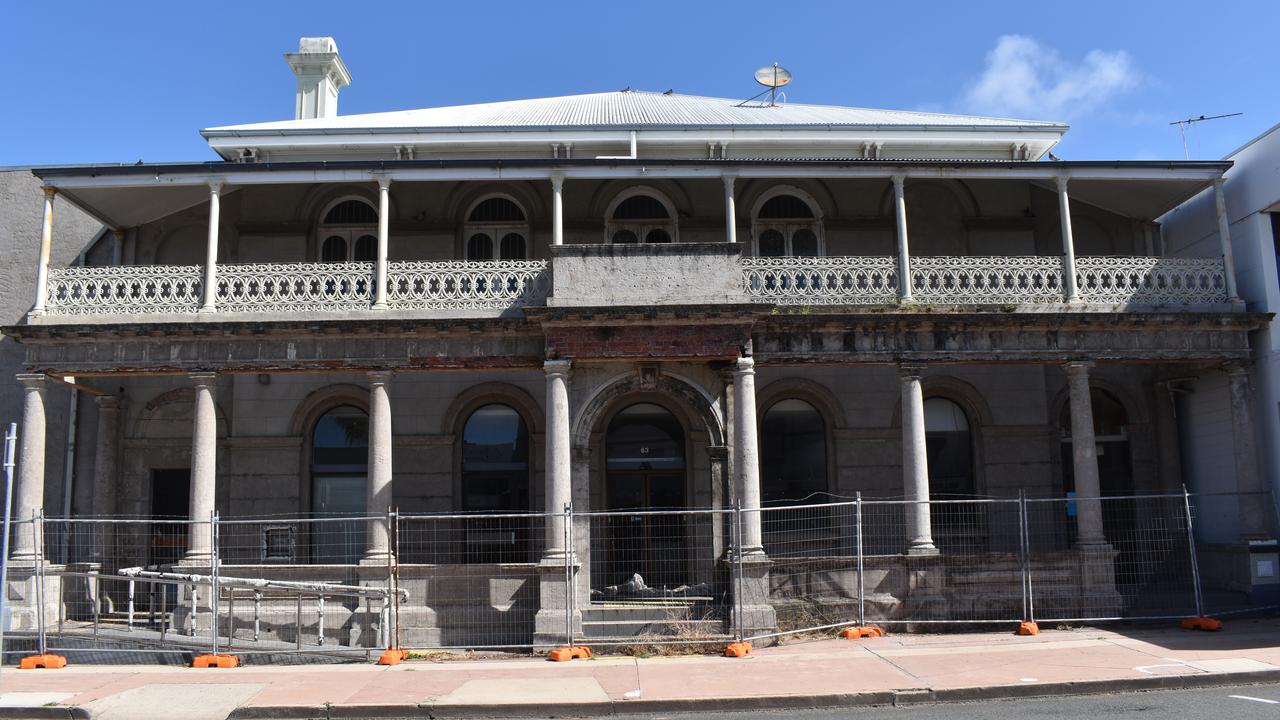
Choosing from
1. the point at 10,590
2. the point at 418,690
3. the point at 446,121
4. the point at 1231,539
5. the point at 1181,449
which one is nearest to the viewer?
the point at 418,690

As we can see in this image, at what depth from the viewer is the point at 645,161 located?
56.7 ft

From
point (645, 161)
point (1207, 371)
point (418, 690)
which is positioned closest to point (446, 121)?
point (645, 161)

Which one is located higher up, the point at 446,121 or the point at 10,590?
the point at 446,121

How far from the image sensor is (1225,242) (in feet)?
58.6

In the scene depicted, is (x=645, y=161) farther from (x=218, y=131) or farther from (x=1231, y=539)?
(x=1231, y=539)

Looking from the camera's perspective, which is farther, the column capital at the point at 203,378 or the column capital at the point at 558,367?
the column capital at the point at 203,378

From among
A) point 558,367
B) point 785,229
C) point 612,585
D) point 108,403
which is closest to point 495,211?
point 558,367

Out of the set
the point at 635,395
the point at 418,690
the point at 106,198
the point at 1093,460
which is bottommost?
the point at 418,690

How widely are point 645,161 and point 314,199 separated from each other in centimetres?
713

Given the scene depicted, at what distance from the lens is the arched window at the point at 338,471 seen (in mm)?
19547

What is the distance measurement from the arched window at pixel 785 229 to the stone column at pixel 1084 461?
5454mm

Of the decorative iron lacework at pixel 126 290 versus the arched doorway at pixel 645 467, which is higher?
the decorative iron lacework at pixel 126 290

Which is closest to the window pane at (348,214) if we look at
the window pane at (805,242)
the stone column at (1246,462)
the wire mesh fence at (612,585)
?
the wire mesh fence at (612,585)

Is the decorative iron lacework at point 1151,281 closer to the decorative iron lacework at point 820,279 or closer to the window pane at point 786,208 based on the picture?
the decorative iron lacework at point 820,279
